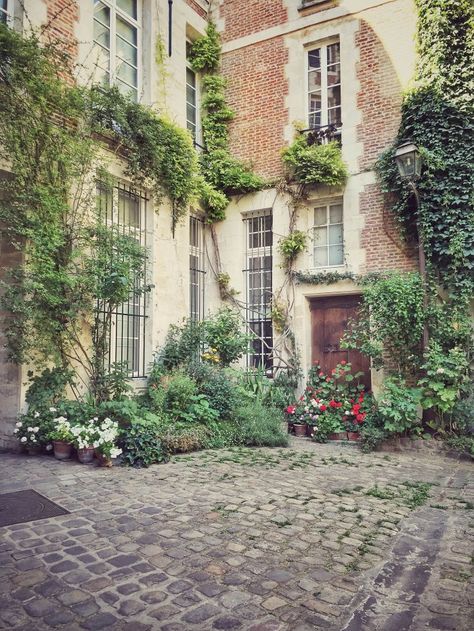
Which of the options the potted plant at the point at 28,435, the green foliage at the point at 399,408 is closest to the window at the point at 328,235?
the green foliage at the point at 399,408

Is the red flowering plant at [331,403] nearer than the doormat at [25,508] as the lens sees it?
No

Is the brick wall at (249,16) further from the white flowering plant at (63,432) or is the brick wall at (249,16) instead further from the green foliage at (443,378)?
the white flowering plant at (63,432)

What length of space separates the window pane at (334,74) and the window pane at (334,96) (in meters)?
0.13

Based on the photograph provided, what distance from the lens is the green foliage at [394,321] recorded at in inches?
274

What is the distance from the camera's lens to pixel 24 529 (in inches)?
129

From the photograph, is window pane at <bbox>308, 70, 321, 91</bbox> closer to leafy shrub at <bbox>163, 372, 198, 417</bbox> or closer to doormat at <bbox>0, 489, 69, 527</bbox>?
leafy shrub at <bbox>163, 372, 198, 417</bbox>

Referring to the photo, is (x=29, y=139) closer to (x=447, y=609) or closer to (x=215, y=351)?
(x=215, y=351)

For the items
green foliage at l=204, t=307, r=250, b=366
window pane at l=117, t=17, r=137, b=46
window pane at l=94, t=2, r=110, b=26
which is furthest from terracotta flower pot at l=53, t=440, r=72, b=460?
window pane at l=117, t=17, r=137, b=46

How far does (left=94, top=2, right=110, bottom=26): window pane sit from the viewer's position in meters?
7.36

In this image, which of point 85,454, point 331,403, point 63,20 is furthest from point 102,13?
point 331,403

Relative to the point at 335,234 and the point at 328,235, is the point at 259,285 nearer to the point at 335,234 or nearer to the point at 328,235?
the point at 328,235

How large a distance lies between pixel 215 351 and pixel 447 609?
583 cm

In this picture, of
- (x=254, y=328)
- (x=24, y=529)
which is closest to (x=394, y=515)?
(x=24, y=529)

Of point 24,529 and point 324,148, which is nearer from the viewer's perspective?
point 24,529
